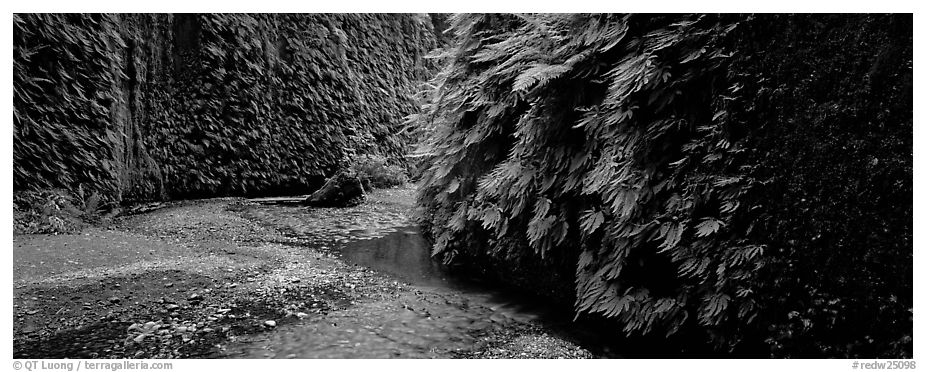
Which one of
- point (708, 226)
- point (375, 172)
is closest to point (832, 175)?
point (708, 226)

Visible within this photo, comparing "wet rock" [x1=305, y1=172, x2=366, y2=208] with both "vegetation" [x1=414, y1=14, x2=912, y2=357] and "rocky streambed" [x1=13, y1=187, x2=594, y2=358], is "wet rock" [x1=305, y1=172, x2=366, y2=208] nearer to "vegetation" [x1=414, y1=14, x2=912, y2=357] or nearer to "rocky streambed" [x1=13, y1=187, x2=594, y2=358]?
"rocky streambed" [x1=13, y1=187, x2=594, y2=358]

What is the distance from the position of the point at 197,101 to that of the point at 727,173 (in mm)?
9528

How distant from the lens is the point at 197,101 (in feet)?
32.1

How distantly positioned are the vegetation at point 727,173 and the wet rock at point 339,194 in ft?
19.4

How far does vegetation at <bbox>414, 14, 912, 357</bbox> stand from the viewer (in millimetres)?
2199

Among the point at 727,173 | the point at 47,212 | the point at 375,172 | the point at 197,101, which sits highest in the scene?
the point at 727,173

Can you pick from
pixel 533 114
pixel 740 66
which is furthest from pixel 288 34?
pixel 740 66

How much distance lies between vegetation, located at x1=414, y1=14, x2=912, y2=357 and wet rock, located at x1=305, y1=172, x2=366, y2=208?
5.92 m

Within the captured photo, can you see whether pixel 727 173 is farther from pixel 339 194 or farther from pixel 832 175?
pixel 339 194

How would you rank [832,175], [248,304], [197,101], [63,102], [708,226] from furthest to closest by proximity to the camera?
[197,101]
[63,102]
[248,304]
[708,226]
[832,175]

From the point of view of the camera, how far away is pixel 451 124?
5.59 meters

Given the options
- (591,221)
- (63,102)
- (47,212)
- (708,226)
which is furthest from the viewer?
(63,102)

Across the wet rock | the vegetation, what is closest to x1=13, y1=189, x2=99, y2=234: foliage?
the wet rock

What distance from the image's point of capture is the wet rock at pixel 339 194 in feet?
31.6
